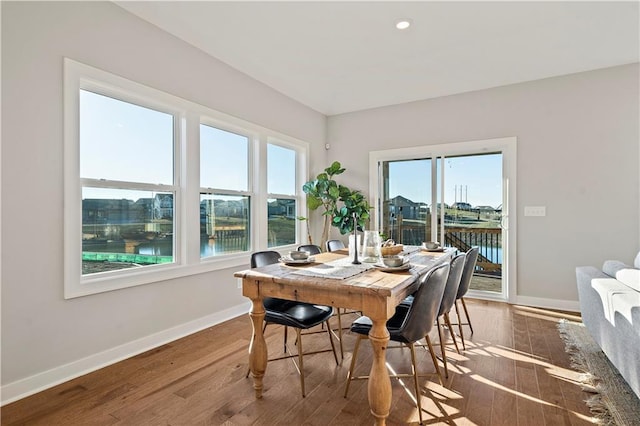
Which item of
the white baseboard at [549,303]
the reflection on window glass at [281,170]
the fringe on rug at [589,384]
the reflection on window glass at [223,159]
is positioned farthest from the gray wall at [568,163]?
the reflection on window glass at [223,159]

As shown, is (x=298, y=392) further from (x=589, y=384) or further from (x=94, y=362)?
(x=589, y=384)

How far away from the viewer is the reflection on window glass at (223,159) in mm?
3543

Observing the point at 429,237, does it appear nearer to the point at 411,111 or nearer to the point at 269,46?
the point at 411,111

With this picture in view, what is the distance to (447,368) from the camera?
2406 mm

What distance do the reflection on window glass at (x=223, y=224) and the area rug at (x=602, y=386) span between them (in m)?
3.34

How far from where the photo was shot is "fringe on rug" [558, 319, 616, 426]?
183 cm

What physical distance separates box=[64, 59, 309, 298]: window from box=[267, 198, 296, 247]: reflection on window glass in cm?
6

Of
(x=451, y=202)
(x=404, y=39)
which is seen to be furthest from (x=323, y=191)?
(x=404, y=39)

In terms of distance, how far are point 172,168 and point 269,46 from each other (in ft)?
5.13

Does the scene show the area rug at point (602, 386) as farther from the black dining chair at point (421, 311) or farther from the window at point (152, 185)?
the window at point (152, 185)

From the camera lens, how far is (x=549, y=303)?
400cm

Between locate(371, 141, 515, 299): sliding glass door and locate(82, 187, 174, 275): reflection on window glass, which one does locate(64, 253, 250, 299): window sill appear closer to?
locate(82, 187, 174, 275): reflection on window glass

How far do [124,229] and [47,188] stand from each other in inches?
26.4

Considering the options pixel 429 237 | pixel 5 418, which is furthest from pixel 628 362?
pixel 5 418
